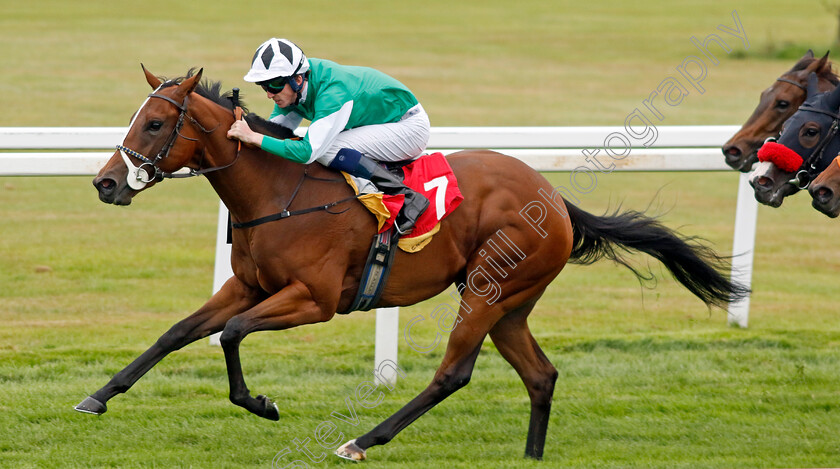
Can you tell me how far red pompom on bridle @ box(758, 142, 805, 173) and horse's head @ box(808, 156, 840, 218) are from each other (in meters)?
0.64

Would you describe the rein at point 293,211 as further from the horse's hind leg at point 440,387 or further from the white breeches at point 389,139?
the horse's hind leg at point 440,387

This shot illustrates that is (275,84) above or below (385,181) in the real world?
above

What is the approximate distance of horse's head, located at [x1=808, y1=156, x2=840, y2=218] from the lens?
4457 mm

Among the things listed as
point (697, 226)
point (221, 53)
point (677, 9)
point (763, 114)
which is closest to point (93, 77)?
point (221, 53)

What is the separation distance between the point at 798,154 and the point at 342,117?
2.27 meters

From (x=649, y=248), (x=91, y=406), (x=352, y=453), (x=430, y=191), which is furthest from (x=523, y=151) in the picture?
(x=91, y=406)

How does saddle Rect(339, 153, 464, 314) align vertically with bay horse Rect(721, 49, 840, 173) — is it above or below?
below

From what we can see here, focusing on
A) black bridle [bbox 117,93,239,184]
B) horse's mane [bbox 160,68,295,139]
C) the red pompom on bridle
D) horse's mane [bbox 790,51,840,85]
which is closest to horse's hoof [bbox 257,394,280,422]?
black bridle [bbox 117,93,239,184]

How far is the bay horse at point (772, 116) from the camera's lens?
5.89m

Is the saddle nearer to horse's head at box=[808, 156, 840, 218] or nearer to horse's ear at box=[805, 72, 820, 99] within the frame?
horse's head at box=[808, 156, 840, 218]

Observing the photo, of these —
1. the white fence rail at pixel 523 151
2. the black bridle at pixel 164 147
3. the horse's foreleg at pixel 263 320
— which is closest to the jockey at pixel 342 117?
the black bridle at pixel 164 147

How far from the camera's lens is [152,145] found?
4297 mm

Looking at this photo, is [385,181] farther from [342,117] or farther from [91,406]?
[91,406]

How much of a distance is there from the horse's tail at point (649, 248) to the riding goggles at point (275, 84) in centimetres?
163
